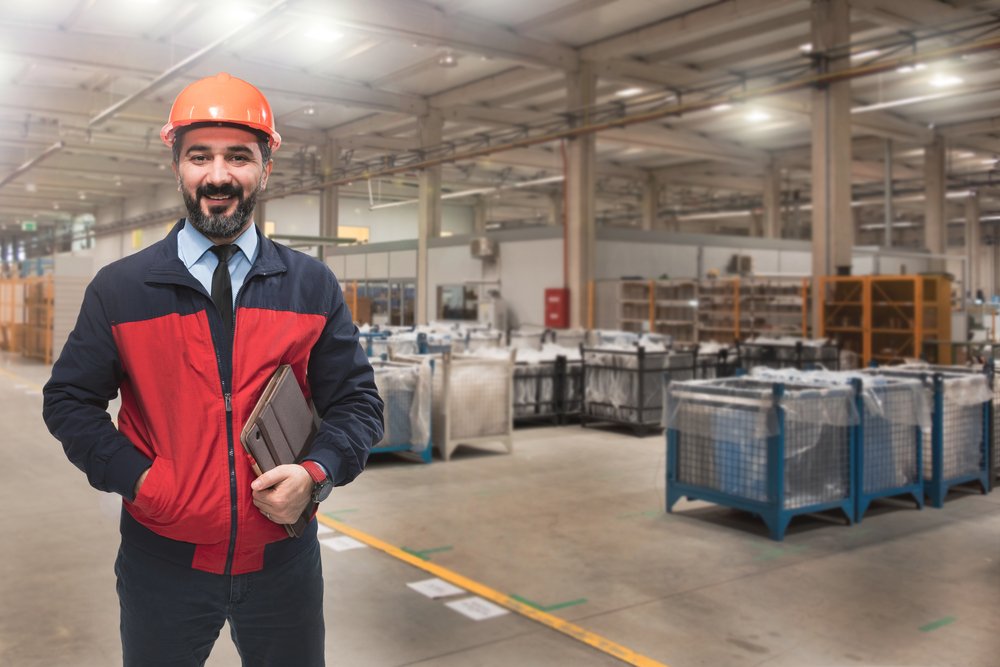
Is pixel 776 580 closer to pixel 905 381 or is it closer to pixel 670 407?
pixel 670 407

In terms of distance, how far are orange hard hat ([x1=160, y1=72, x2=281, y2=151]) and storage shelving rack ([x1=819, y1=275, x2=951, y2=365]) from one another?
14.4 metres

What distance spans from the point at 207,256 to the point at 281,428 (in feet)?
1.46

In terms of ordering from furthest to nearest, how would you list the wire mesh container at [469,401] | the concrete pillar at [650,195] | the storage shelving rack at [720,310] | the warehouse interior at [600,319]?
the concrete pillar at [650,195], the storage shelving rack at [720,310], the wire mesh container at [469,401], the warehouse interior at [600,319]

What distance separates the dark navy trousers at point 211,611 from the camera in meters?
1.82

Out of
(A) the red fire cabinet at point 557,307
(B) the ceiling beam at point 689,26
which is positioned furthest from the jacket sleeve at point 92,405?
(A) the red fire cabinet at point 557,307

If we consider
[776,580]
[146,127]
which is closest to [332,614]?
[776,580]

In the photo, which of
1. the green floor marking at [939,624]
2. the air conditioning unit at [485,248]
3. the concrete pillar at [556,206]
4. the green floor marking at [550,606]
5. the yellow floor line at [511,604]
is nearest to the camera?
the yellow floor line at [511,604]

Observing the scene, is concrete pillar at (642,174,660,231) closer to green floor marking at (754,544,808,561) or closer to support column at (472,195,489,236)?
support column at (472,195,489,236)

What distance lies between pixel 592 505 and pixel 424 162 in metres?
14.4

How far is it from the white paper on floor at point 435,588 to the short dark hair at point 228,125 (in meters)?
3.39

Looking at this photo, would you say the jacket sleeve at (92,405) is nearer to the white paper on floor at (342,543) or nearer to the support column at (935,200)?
the white paper on floor at (342,543)

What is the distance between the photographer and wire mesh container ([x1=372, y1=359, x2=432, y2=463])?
8695 millimetres

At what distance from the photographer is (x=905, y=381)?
6824mm

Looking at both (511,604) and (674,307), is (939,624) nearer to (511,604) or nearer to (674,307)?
(511,604)
